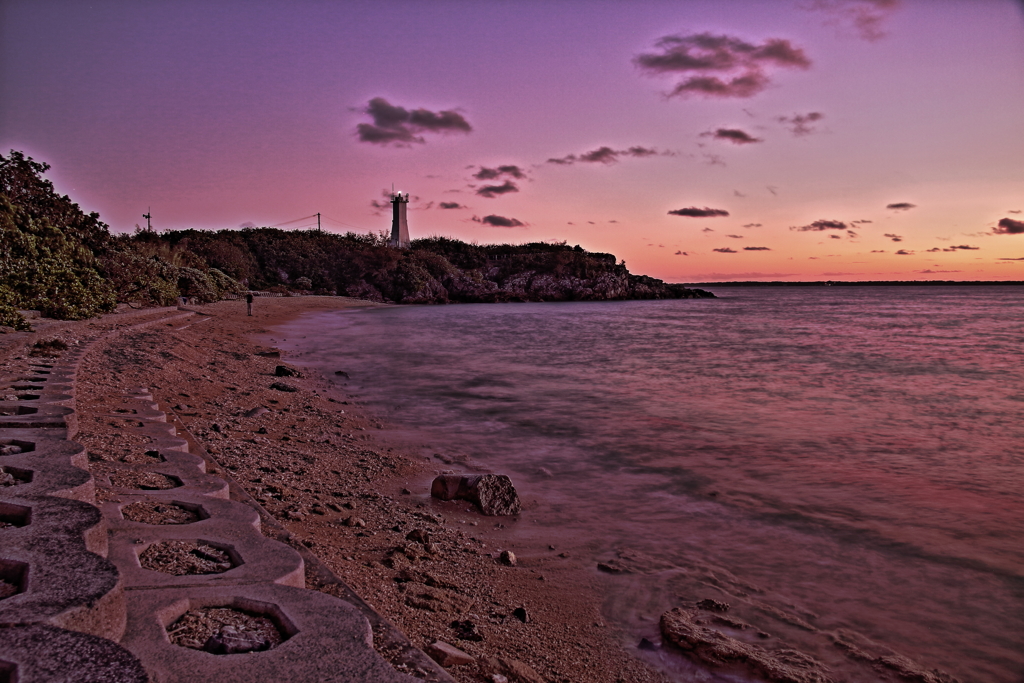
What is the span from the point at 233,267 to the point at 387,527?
192 feet

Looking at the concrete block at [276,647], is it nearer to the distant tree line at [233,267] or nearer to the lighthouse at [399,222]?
the distant tree line at [233,267]

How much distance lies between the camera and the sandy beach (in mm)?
3049

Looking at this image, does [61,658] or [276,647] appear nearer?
[61,658]

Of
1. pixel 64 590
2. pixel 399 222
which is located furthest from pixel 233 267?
pixel 64 590

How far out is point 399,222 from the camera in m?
89.6

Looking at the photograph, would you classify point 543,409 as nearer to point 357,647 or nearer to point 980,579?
point 980,579

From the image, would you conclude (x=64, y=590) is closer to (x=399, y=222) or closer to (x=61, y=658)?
(x=61, y=658)

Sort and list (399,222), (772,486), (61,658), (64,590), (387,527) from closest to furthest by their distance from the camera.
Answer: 1. (61,658)
2. (64,590)
3. (387,527)
4. (772,486)
5. (399,222)

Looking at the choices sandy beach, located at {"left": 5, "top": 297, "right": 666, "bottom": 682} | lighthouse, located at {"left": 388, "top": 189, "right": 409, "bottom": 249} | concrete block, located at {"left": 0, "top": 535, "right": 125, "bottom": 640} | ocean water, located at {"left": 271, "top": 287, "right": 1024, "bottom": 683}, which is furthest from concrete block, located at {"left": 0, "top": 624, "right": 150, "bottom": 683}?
lighthouse, located at {"left": 388, "top": 189, "right": 409, "bottom": 249}

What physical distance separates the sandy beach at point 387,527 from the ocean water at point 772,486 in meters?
0.34

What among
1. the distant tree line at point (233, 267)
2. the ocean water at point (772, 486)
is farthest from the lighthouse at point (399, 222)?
the ocean water at point (772, 486)

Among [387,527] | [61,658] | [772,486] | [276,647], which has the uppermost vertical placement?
[61,658]

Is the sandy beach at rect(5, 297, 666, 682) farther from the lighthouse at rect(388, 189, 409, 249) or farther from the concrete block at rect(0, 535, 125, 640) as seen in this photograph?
the lighthouse at rect(388, 189, 409, 249)

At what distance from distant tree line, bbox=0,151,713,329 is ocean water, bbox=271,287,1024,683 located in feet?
17.9
